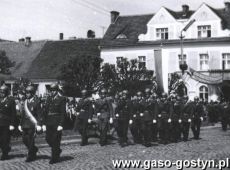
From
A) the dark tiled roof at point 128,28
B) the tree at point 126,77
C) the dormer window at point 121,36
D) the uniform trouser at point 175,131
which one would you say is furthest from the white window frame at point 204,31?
the uniform trouser at point 175,131

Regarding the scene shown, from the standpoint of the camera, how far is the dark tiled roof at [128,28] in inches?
1908

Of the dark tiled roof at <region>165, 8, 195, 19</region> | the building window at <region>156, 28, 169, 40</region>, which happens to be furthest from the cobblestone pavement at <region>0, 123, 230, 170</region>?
the dark tiled roof at <region>165, 8, 195, 19</region>

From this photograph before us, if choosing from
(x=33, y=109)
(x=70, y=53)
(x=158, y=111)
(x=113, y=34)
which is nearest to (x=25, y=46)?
(x=70, y=53)

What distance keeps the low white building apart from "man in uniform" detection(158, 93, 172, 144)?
25956 millimetres

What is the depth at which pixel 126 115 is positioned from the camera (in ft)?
51.7

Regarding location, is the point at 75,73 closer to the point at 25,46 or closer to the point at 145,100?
the point at 145,100

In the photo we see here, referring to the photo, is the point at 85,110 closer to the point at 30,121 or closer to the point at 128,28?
the point at 30,121

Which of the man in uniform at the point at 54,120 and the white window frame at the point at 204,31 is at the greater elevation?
the white window frame at the point at 204,31

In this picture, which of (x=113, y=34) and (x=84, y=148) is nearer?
(x=84, y=148)

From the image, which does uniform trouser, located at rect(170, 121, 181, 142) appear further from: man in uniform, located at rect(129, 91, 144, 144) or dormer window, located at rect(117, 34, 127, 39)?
dormer window, located at rect(117, 34, 127, 39)

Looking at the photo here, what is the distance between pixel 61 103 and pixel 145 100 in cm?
522

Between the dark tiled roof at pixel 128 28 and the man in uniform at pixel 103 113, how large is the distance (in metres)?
32.9

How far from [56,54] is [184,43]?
Result: 14.9 meters

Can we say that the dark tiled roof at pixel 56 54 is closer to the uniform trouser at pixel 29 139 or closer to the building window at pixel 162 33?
the building window at pixel 162 33
